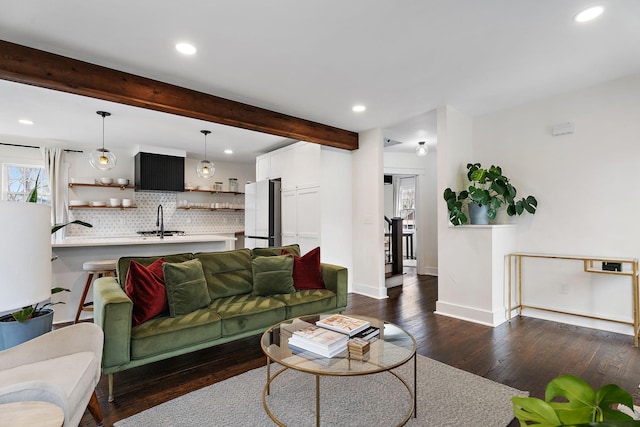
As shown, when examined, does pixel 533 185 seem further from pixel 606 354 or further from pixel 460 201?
pixel 606 354

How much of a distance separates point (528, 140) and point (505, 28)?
6.62 ft

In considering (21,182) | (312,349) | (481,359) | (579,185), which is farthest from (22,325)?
(579,185)

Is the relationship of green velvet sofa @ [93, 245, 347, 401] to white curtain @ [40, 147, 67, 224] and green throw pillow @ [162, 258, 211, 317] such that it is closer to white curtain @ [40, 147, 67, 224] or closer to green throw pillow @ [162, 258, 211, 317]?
green throw pillow @ [162, 258, 211, 317]

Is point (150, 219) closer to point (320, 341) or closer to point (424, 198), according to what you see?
point (424, 198)

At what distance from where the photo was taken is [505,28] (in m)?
2.40

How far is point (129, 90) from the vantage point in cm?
304

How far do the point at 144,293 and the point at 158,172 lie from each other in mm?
4401

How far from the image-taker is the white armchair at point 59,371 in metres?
1.26

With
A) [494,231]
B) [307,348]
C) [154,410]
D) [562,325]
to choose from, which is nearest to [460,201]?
[494,231]

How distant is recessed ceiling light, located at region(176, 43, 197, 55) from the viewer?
2.60m

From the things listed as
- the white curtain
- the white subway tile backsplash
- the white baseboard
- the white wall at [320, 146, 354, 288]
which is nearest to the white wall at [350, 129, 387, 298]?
the white wall at [320, 146, 354, 288]

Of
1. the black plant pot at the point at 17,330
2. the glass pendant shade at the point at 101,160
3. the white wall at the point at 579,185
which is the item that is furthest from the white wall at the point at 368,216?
the black plant pot at the point at 17,330

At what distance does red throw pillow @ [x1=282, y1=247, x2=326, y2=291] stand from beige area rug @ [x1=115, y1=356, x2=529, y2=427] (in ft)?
3.53

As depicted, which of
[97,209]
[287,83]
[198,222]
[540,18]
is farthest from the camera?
[198,222]
